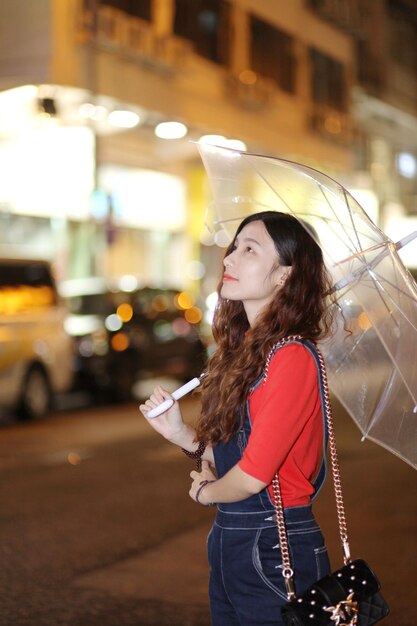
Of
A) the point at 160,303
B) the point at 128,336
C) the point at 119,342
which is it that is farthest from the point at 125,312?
the point at 160,303

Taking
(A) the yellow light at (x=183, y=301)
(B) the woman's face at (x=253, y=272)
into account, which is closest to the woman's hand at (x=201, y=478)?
(B) the woman's face at (x=253, y=272)

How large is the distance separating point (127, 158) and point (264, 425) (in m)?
25.2

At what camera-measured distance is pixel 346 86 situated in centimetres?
3497

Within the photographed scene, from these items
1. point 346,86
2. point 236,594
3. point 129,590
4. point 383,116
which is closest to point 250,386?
point 236,594

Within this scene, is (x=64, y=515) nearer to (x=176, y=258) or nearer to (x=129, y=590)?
(x=129, y=590)

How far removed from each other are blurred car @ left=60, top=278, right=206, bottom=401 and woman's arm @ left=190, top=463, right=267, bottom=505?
14355mm

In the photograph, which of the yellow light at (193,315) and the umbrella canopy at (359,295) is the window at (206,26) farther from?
the umbrella canopy at (359,295)

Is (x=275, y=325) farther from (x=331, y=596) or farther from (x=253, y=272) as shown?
(x=331, y=596)

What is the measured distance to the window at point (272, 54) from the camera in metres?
29.2

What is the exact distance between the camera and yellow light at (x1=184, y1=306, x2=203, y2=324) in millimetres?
20994

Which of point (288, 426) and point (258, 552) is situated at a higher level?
point (288, 426)

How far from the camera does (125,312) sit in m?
19.3

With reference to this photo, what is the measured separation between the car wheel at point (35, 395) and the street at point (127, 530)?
2.21 meters

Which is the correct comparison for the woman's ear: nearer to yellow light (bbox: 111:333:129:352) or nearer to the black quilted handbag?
the black quilted handbag
